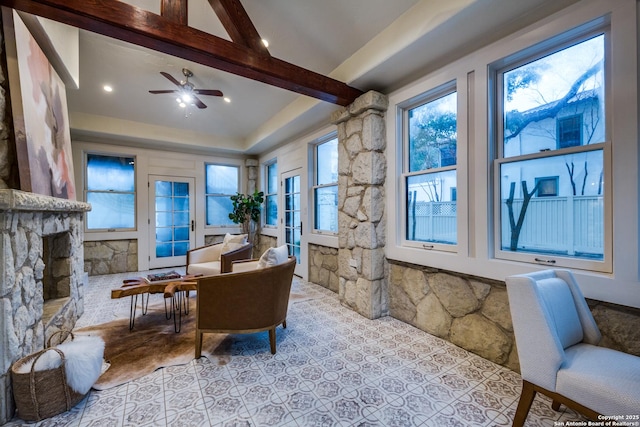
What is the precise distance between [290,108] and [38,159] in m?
3.03

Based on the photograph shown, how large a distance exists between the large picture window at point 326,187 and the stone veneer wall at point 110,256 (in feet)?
12.4

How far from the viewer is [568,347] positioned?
1.43 meters

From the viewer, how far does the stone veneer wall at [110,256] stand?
16.0ft

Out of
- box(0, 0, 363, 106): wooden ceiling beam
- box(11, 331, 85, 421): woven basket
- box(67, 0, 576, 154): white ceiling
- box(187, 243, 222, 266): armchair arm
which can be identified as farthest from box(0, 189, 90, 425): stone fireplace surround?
box(67, 0, 576, 154): white ceiling

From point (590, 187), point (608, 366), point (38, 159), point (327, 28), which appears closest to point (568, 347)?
point (608, 366)

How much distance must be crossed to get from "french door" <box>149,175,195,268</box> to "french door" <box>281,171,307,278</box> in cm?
222

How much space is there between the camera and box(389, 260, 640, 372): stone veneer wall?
1564 mm

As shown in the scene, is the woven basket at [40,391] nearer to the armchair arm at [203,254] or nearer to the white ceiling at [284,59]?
the armchair arm at [203,254]

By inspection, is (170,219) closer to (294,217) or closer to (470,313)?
(294,217)

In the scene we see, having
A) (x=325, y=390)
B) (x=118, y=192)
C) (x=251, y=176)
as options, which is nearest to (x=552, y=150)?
(x=325, y=390)

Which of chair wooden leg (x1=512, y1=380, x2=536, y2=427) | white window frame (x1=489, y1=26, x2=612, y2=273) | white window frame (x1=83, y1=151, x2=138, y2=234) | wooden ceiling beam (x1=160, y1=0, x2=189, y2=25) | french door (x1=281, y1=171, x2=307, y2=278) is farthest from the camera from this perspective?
white window frame (x1=83, y1=151, x2=138, y2=234)

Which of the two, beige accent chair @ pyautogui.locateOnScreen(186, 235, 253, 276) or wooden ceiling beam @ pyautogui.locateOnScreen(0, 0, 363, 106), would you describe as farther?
beige accent chair @ pyautogui.locateOnScreen(186, 235, 253, 276)

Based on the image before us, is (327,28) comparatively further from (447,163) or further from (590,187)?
(590,187)

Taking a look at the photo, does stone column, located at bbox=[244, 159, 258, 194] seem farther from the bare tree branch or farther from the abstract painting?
the bare tree branch
